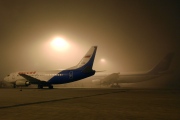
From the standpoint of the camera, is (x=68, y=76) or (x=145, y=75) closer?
(x=68, y=76)

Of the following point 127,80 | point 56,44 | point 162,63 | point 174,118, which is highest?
point 56,44

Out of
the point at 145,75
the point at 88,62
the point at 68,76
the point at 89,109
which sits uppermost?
the point at 88,62

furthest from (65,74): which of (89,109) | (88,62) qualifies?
(89,109)

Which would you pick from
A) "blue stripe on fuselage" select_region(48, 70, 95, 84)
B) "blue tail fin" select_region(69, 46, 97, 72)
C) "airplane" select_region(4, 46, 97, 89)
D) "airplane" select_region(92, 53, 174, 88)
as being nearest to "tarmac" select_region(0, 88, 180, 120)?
"blue stripe on fuselage" select_region(48, 70, 95, 84)

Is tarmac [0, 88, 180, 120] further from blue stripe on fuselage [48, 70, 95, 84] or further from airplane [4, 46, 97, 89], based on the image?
airplane [4, 46, 97, 89]

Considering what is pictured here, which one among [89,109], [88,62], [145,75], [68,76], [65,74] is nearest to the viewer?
[89,109]

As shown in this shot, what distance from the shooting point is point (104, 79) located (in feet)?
167

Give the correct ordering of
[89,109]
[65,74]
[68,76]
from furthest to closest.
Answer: [65,74] → [68,76] → [89,109]

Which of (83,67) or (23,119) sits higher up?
(83,67)

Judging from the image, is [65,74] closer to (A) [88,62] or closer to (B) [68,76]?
(B) [68,76]

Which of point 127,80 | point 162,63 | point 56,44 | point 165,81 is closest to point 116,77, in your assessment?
point 127,80

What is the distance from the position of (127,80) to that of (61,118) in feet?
139

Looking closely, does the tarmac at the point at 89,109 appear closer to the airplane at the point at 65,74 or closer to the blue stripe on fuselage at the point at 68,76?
the blue stripe on fuselage at the point at 68,76

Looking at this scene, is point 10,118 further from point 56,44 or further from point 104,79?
point 104,79
